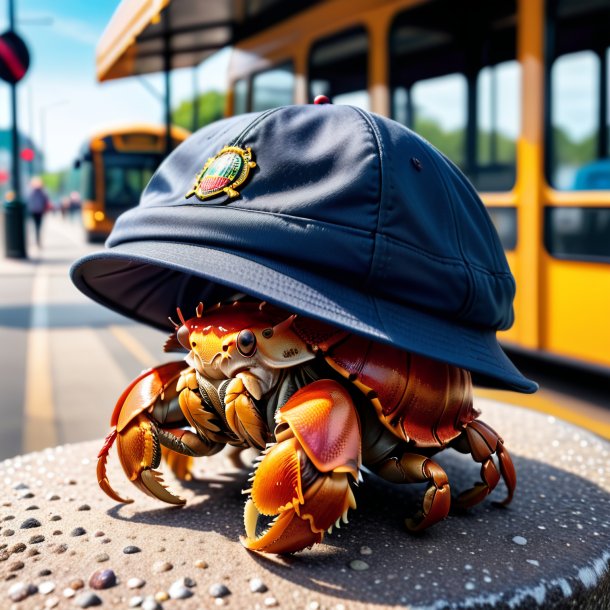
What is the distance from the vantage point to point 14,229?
14.7 meters

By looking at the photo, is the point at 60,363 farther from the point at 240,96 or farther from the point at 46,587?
the point at 46,587

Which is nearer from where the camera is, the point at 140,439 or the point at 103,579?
the point at 103,579

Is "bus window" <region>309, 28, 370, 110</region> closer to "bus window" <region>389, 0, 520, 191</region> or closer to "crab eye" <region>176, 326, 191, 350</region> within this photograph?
"bus window" <region>389, 0, 520, 191</region>

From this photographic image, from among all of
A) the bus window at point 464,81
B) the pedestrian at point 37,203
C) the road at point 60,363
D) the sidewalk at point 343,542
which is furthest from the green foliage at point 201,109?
the sidewalk at point 343,542

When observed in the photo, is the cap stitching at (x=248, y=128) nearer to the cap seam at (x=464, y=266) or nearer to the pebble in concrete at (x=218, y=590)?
the cap seam at (x=464, y=266)

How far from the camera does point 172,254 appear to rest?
1.64 m

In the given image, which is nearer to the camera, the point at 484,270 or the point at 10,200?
the point at 484,270

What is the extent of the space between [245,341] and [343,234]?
32 centimetres

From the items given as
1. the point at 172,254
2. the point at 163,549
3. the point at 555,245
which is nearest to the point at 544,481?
the point at 163,549

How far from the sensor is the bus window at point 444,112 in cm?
557

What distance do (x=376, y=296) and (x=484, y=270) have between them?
35 cm

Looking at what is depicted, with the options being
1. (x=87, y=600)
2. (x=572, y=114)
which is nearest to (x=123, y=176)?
(x=572, y=114)

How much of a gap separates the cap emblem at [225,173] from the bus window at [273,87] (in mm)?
5407

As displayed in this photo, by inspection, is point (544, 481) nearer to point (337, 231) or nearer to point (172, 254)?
point (337, 231)
